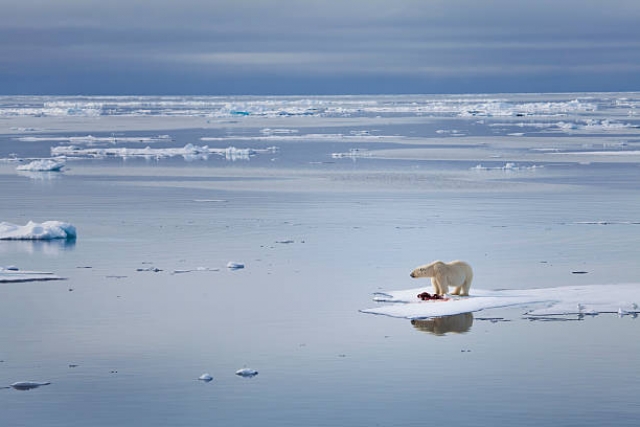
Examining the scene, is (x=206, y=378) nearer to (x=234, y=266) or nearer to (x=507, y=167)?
(x=234, y=266)

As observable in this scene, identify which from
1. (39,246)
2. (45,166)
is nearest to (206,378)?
(39,246)

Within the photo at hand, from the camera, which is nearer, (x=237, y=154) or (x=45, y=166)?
(x=45, y=166)

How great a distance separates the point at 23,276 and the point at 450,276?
15.2ft

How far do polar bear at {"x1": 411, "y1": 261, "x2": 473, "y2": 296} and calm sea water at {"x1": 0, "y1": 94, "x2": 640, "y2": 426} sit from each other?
70cm

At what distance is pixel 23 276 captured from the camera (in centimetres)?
1313

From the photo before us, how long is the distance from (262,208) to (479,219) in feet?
12.8

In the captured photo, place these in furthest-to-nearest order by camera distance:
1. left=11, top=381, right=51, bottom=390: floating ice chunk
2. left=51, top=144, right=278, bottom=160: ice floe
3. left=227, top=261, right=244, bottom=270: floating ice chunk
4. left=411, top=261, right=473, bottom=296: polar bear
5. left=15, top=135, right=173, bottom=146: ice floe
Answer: left=15, top=135, right=173, bottom=146: ice floe < left=51, top=144, right=278, bottom=160: ice floe < left=227, top=261, right=244, bottom=270: floating ice chunk < left=411, top=261, right=473, bottom=296: polar bear < left=11, top=381, right=51, bottom=390: floating ice chunk

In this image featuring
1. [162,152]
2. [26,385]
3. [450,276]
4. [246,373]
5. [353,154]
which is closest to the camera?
[26,385]

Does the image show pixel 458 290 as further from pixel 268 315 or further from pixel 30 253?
pixel 30 253

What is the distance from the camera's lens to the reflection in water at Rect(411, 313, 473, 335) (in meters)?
10.3

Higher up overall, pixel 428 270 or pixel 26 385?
pixel 428 270

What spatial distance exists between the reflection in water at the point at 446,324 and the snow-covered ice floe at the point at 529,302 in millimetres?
102

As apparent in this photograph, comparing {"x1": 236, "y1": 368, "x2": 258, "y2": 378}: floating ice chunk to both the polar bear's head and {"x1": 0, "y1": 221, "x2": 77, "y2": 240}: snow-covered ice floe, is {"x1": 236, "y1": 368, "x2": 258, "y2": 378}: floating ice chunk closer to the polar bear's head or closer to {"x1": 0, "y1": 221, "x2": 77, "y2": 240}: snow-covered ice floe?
the polar bear's head

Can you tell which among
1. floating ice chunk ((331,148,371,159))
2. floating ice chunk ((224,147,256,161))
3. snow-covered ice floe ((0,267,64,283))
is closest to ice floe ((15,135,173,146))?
floating ice chunk ((224,147,256,161))
